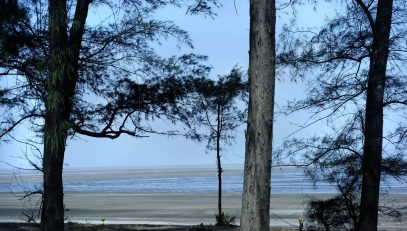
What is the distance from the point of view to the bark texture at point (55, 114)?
7348 millimetres

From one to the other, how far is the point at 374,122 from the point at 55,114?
19.9ft

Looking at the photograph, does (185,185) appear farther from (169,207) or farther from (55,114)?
(55,114)

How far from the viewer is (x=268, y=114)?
5438 mm

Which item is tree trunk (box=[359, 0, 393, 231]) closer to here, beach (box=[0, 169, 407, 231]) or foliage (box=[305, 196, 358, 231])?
foliage (box=[305, 196, 358, 231])

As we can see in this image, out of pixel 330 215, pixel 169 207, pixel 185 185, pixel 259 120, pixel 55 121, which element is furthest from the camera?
pixel 185 185

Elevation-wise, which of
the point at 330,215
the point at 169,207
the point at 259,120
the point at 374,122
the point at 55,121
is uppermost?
the point at 374,122

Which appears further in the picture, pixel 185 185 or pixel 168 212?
pixel 185 185

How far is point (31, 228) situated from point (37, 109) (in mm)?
3331

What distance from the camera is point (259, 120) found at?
17.8 feet

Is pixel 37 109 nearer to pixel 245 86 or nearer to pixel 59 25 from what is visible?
pixel 59 25

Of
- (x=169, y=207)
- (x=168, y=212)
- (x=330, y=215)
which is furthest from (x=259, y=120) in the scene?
(x=169, y=207)

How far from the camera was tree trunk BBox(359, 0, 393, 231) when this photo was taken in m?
10.6

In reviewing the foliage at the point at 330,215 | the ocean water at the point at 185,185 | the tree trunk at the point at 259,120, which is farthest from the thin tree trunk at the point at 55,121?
the foliage at the point at 330,215

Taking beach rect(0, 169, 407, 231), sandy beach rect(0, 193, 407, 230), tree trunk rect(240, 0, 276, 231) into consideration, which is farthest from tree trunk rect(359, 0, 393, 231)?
tree trunk rect(240, 0, 276, 231)
